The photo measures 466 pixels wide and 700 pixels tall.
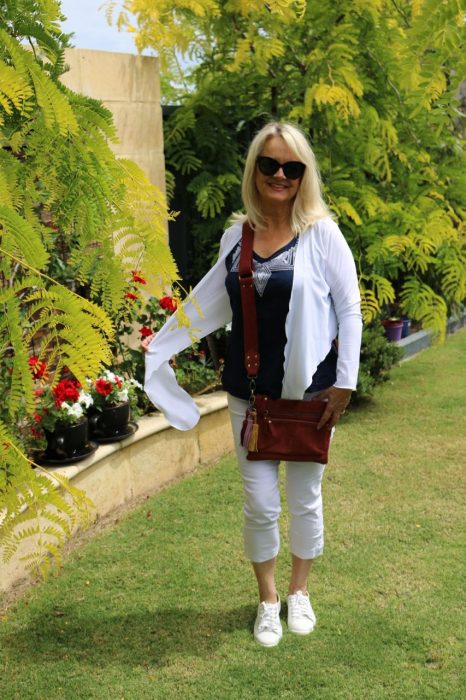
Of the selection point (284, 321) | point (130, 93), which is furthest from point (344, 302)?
point (130, 93)

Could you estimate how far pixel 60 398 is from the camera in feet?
12.9

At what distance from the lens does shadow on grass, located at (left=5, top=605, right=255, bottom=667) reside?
3.25 metres

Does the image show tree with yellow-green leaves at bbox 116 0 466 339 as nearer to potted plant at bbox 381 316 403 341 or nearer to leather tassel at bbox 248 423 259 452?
potted plant at bbox 381 316 403 341

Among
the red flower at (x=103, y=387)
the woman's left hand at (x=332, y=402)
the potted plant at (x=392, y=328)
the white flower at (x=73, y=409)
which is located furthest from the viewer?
the potted plant at (x=392, y=328)

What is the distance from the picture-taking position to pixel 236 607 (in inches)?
140

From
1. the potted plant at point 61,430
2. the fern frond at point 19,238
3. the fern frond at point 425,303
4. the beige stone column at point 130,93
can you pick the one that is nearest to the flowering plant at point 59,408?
the potted plant at point 61,430

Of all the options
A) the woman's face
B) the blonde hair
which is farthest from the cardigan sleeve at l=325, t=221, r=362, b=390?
the woman's face

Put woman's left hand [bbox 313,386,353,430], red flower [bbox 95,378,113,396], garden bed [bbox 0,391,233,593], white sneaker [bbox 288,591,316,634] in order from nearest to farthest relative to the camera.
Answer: woman's left hand [bbox 313,386,353,430], white sneaker [bbox 288,591,316,634], garden bed [bbox 0,391,233,593], red flower [bbox 95,378,113,396]

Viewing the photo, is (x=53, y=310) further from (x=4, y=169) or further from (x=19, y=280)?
(x=4, y=169)

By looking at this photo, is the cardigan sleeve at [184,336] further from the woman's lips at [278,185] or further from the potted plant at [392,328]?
the potted plant at [392,328]

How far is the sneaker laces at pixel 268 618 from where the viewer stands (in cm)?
330

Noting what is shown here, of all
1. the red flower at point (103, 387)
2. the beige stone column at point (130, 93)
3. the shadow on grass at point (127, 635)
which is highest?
the beige stone column at point (130, 93)

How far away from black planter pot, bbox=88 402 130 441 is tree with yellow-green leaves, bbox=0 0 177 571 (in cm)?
275

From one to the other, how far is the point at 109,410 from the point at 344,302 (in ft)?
6.65
